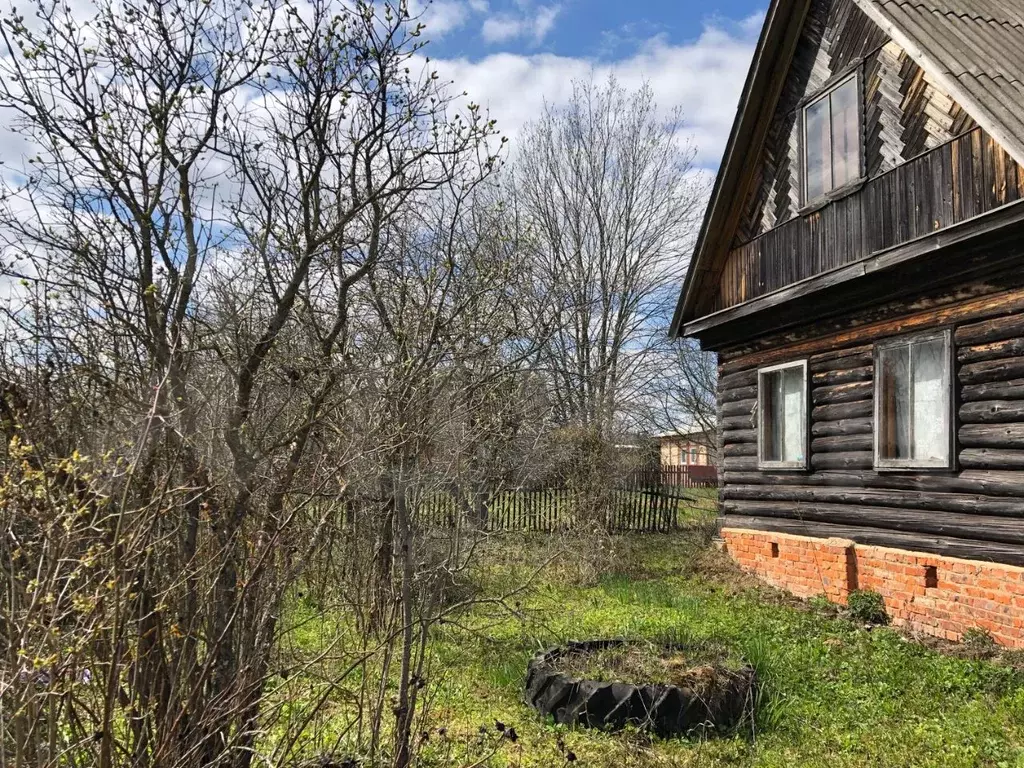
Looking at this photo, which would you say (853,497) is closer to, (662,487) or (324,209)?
(324,209)

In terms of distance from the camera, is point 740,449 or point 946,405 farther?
point 740,449

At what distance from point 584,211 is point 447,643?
74.9 ft

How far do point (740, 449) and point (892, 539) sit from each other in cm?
304

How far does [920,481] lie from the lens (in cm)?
824

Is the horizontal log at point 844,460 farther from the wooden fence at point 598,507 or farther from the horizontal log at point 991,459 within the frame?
the wooden fence at point 598,507

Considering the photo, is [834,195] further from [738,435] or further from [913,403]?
[738,435]

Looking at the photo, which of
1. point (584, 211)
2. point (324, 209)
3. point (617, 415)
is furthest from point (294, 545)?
point (584, 211)

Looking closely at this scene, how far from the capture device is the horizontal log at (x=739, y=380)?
1120 cm

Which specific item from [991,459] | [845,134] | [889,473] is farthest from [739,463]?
[845,134]

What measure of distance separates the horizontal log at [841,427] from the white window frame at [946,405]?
0.52ft

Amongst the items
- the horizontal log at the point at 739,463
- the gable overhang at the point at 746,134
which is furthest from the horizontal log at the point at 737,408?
the gable overhang at the point at 746,134

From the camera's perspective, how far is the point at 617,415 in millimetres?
26766

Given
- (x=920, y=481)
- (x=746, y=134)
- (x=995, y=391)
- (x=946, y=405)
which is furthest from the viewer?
(x=746, y=134)

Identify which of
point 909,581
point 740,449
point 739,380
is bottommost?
point 909,581
